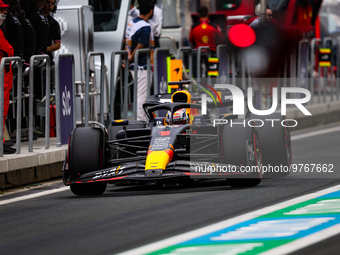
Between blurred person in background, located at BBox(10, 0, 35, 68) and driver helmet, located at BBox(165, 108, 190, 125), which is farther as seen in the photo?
blurred person in background, located at BBox(10, 0, 35, 68)

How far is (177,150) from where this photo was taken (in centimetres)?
1100

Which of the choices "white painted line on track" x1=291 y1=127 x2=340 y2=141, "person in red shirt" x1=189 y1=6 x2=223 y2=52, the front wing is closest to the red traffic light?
"person in red shirt" x1=189 y1=6 x2=223 y2=52

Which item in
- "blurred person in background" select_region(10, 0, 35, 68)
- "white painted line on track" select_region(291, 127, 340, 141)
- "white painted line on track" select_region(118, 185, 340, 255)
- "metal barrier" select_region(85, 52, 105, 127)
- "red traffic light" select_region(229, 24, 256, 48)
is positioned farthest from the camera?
"white painted line on track" select_region(291, 127, 340, 141)

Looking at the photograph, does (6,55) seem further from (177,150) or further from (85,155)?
(177,150)

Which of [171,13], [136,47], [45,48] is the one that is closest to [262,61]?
[171,13]

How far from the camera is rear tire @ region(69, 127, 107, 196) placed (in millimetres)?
11016

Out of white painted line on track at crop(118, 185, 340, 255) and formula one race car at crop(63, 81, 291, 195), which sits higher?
formula one race car at crop(63, 81, 291, 195)

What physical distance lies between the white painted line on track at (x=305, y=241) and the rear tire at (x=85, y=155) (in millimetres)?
3287

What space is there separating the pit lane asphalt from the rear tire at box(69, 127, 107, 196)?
182 millimetres

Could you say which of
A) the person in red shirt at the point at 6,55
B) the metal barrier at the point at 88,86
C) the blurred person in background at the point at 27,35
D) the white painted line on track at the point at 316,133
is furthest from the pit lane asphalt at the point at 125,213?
the white painted line on track at the point at 316,133

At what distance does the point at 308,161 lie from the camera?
13.8 metres

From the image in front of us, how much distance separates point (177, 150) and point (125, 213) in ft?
5.65

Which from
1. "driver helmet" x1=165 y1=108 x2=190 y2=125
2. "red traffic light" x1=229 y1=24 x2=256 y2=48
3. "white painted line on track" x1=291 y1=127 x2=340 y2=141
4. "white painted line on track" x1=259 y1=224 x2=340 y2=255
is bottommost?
"white painted line on track" x1=291 y1=127 x2=340 y2=141

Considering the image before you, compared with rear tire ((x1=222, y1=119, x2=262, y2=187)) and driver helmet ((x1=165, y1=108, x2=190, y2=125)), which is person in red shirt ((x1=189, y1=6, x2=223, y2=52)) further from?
rear tire ((x1=222, y1=119, x2=262, y2=187))
